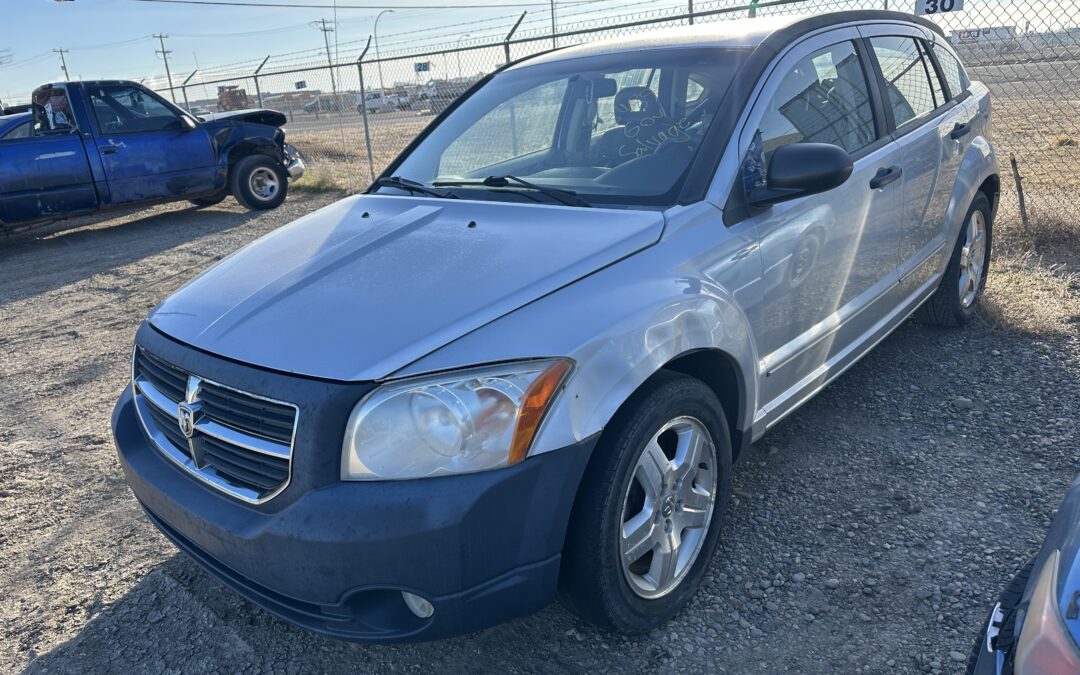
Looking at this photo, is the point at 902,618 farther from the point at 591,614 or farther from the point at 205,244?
the point at 205,244

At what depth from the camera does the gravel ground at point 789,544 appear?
2.49 m

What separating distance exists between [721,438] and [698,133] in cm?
108

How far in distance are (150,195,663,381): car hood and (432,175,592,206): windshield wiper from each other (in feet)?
0.31

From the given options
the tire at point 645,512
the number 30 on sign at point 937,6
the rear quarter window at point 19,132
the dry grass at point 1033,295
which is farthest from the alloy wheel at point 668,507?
the rear quarter window at point 19,132

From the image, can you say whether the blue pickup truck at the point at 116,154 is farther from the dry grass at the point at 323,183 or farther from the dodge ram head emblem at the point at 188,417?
the dodge ram head emblem at the point at 188,417

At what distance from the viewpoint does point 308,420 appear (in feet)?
6.57

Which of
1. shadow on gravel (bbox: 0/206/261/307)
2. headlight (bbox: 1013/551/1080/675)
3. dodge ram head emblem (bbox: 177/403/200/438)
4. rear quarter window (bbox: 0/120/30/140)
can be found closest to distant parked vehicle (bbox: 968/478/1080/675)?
headlight (bbox: 1013/551/1080/675)

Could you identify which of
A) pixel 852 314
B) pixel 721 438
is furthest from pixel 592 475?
pixel 852 314

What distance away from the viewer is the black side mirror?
8.75ft

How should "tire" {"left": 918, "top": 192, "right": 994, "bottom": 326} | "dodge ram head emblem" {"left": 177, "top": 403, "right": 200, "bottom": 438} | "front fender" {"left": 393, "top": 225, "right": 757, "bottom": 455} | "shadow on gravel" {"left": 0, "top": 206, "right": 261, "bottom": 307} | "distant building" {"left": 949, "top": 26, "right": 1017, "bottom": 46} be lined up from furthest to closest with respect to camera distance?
1. "shadow on gravel" {"left": 0, "top": 206, "right": 261, "bottom": 307}
2. "distant building" {"left": 949, "top": 26, "right": 1017, "bottom": 46}
3. "tire" {"left": 918, "top": 192, "right": 994, "bottom": 326}
4. "dodge ram head emblem" {"left": 177, "top": 403, "right": 200, "bottom": 438}
5. "front fender" {"left": 393, "top": 225, "right": 757, "bottom": 455}

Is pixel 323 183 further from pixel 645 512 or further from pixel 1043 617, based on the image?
pixel 1043 617

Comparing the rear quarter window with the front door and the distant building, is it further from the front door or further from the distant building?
the distant building

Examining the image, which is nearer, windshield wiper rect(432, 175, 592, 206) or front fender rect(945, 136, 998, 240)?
windshield wiper rect(432, 175, 592, 206)

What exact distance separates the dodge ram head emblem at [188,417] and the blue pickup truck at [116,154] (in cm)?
848
